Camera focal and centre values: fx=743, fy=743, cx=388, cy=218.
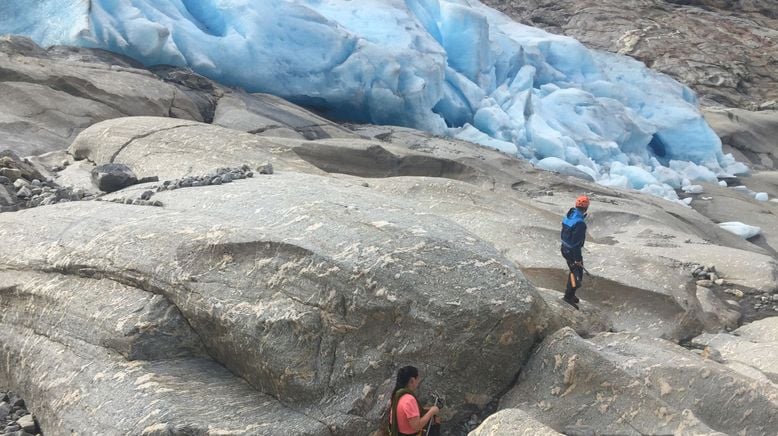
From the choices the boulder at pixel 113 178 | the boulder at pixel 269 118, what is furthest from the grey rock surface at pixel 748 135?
the boulder at pixel 113 178

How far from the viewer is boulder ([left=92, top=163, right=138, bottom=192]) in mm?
8172

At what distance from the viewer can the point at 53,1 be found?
15.3m

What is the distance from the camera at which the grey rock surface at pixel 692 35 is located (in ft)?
102

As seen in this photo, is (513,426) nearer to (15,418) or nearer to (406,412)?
(406,412)

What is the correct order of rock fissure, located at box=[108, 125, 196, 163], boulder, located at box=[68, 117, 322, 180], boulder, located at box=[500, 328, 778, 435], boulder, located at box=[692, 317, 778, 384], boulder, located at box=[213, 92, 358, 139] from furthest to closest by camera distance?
boulder, located at box=[213, 92, 358, 139], rock fissure, located at box=[108, 125, 196, 163], boulder, located at box=[68, 117, 322, 180], boulder, located at box=[692, 317, 778, 384], boulder, located at box=[500, 328, 778, 435]

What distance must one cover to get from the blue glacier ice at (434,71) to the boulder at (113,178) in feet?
24.5

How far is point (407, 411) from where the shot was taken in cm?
438

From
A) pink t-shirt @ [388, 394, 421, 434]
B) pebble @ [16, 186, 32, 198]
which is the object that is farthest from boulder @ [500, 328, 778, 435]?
pebble @ [16, 186, 32, 198]

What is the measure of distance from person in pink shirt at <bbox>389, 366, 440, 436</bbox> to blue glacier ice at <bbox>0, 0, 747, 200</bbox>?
12423 mm

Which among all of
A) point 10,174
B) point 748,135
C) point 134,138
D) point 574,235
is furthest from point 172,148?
point 748,135

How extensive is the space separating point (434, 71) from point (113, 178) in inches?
468

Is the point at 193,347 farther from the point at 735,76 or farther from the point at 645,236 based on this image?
the point at 735,76

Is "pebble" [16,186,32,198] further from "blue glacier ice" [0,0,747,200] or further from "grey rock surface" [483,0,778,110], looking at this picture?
"grey rock surface" [483,0,778,110]

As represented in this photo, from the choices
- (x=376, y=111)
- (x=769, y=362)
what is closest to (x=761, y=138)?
(x=376, y=111)
